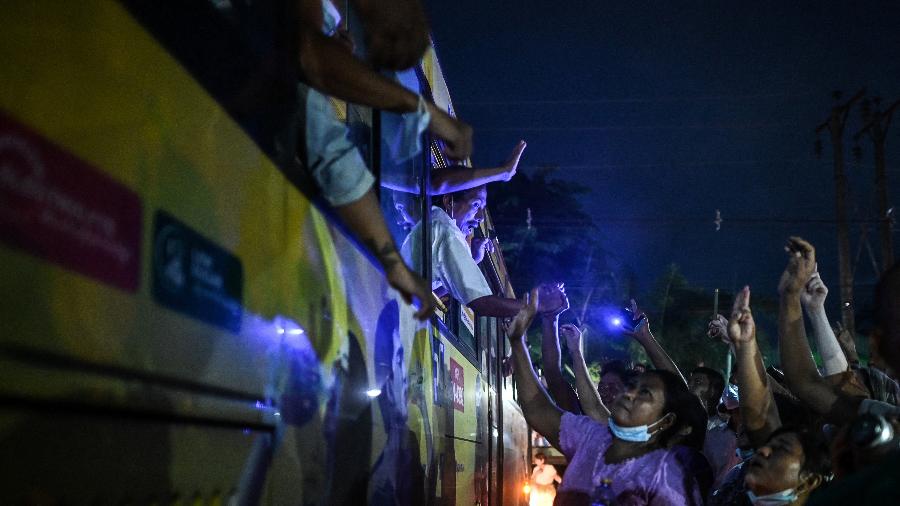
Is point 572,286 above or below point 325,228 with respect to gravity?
above

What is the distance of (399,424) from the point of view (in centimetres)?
326

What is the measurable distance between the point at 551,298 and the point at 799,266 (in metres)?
1.29

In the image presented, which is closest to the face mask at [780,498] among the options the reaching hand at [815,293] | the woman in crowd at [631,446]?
the woman in crowd at [631,446]

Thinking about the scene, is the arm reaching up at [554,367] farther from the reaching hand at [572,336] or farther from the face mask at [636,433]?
the face mask at [636,433]

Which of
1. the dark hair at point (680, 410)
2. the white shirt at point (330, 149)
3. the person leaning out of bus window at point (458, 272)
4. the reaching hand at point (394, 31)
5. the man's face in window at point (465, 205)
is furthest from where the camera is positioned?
the man's face in window at point (465, 205)

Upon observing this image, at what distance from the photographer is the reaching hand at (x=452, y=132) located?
2.74 metres

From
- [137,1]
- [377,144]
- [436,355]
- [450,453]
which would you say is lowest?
[450,453]

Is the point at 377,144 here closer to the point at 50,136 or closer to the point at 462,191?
the point at 462,191

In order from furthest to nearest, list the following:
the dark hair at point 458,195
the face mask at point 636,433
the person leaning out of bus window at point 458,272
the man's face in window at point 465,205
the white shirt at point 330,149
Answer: the man's face in window at point 465,205
the dark hair at point 458,195
the person leaning out of bus window at point 458,272
the face mask at point 636,433
the white shirt at point 330,149

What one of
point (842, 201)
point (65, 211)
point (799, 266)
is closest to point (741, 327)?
point (799, 266)

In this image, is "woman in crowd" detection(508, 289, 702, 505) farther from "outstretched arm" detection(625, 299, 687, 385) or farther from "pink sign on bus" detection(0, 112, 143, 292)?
"pink sign on bus" detection(0, 112, 143, 292)

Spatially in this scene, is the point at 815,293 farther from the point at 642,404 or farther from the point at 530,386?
the point at 530,386

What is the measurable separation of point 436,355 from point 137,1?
2.88 m

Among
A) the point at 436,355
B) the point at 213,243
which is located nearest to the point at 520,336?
the point at 436,355
